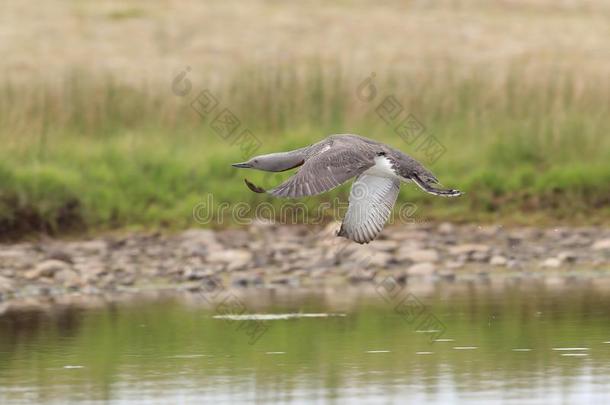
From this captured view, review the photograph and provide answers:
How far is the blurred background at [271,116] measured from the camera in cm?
1909

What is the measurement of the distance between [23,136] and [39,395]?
9.38 m

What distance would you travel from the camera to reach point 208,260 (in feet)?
57.4

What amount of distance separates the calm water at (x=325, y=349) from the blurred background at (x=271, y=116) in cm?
337

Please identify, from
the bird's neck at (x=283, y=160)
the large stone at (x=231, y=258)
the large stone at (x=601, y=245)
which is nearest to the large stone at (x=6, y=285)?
the large stone at (x=231, y=258)

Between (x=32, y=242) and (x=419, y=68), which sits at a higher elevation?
(x=419, y=68)

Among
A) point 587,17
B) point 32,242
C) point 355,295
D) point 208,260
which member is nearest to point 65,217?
point 32,242

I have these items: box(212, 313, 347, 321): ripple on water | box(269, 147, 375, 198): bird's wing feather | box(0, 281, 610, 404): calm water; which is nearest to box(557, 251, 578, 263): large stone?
box(0, 281, 610, 404): calm water

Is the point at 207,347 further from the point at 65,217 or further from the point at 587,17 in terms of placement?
the point at 587,17

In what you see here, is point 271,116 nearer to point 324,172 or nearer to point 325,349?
point 325,349

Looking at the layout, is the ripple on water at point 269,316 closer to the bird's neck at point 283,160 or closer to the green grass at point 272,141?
the bird's neck at point 283,160

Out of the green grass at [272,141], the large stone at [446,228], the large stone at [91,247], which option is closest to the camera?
the large stone at [91,247]

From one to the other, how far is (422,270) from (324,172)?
259 inches

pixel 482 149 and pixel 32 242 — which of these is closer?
pixel 32 242

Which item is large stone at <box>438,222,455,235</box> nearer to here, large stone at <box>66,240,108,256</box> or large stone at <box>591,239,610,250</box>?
large stone at <box>591,239,610,250</box>
